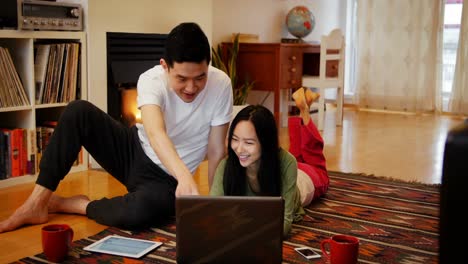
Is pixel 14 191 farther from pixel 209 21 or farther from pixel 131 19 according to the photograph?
pixel 209 21

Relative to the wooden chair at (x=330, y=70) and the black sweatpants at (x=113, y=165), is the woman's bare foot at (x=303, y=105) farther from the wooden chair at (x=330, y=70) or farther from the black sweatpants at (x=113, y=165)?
the wooden chair at (x=330, y=70)

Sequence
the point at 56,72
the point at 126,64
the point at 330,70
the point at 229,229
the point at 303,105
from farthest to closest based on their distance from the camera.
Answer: the point at 330,70 → the point at 126,64 → the point at 56,72 → the point at 303,105 → the point at 229,229

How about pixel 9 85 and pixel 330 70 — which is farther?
pixel 330 70

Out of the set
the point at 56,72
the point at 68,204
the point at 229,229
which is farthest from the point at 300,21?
the point at 229,229

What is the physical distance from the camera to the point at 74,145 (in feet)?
7.05

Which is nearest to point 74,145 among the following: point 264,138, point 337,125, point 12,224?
point 12,224

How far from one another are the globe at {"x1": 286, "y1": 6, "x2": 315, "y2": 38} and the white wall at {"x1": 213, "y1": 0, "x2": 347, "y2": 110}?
16 centimetres

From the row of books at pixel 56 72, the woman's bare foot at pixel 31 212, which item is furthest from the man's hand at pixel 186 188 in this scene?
the row of books at pixel 56 72

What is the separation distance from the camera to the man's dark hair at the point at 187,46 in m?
1.78

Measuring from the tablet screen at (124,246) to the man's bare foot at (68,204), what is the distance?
37 cm

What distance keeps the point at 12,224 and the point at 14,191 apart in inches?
24.4

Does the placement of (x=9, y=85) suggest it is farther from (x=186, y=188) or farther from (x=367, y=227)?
(x=367, y=227)

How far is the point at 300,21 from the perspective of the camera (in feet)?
17.0

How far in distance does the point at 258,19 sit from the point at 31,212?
336 cm
